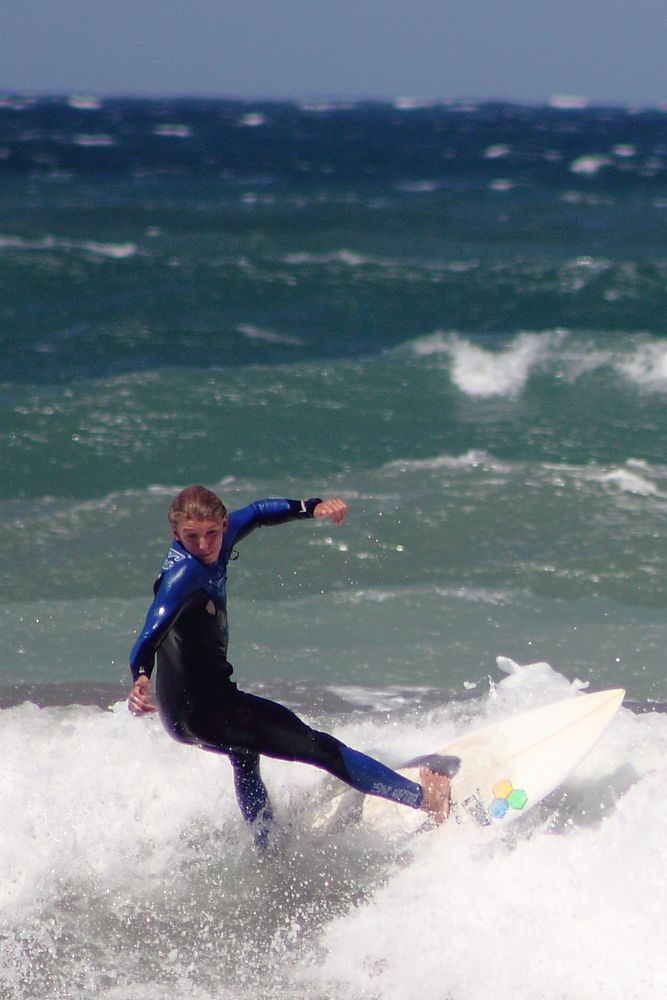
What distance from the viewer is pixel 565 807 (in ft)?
15.5

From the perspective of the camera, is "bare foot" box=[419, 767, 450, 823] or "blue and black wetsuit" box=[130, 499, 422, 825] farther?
"bare foot" box=[419, 767, 450, 823]

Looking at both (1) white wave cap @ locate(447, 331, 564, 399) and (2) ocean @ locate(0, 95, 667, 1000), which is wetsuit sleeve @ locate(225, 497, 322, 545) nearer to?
(2) ocean @ locate(0, 95, 667, 1000)

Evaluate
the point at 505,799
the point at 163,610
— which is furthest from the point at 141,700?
the point at 505,799

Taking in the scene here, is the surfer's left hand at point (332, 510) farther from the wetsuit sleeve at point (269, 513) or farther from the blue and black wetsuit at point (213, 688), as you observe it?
the blue and black wetsuit at point (213, 688)

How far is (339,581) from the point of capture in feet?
26.2

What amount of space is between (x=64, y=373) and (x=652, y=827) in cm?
1004

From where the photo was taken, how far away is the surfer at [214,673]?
13.3ft

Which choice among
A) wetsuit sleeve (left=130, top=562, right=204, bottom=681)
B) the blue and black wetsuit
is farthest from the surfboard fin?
wetsuit sleeve (left=130, top=562, right=204, bottom=681)

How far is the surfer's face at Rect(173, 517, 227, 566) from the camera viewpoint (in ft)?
13.3

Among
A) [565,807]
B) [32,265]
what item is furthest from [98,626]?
[32,265]

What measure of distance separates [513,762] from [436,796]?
0.36 metres

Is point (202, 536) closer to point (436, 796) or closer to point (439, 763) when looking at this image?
point (436, 796)

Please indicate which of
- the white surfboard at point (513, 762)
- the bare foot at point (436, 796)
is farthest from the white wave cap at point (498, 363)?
the bare foot at point (436, 796)

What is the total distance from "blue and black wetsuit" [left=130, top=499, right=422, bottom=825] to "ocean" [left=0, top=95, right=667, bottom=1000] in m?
0.43
